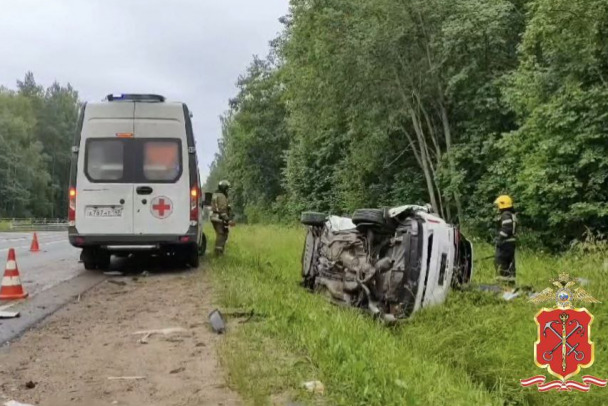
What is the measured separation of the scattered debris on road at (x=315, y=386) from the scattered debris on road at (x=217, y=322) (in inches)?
67.6

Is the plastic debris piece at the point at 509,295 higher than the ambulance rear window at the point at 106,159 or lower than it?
lower

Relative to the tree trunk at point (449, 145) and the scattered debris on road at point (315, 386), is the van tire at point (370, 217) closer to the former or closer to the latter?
the scattered debris on road at point (315, 386)

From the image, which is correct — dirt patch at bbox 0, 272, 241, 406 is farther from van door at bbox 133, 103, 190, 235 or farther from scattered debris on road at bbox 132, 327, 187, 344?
van door at bbox 133, 103, 190, 235

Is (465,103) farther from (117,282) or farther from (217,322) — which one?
(217,322)

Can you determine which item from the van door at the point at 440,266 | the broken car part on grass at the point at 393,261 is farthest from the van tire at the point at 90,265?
the van door at the point at 440,266

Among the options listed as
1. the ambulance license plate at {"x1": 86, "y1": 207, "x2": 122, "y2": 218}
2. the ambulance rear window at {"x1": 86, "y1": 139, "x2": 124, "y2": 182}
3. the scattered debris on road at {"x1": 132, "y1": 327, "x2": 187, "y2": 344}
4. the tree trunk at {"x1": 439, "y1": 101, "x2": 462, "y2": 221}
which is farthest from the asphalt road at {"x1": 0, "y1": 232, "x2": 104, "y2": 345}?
the tree trunk at {"x1": 439, "y1": 101, "x2": 462, "y2": 221}

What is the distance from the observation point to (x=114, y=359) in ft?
15.3

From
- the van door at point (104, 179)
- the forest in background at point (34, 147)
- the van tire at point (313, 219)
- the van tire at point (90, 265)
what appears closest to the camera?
the van tire at point (313, 219)

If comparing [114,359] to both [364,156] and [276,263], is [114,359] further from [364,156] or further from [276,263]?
[364,156]

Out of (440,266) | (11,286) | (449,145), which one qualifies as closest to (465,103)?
(449,145)

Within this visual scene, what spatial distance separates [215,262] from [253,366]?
281 inches

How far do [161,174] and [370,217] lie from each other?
4.29 m

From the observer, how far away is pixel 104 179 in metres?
9.58

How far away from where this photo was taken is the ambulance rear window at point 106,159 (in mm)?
9586
